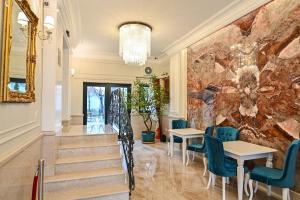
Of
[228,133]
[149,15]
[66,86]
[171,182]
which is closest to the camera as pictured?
[171,182]

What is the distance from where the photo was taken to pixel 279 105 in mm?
3277

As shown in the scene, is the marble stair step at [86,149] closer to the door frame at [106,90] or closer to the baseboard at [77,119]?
the baseboard at [77,119]

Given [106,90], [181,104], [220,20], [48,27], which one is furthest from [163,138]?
[48,27]

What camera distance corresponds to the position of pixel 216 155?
3137 mm

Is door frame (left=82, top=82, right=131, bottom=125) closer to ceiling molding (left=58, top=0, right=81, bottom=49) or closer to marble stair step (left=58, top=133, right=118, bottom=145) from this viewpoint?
ceiling molding (left=58, top=0, right=81, bottom=49)

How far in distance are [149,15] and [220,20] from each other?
62.6 inches

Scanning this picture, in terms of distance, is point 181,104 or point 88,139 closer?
point 88,139

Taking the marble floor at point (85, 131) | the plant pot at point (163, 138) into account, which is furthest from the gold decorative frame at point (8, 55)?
the plant pot at point (163, 138)

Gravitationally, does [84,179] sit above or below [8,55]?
below

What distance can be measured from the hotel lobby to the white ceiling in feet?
0.08

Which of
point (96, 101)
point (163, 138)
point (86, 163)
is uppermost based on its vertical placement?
point (96, 101)

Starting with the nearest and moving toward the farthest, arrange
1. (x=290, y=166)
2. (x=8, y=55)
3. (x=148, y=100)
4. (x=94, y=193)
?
(x=8, y=55) < (x=290, y=166) < (x=94, y=193) < (x=148, y=100)

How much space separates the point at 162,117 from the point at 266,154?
5.11 metres

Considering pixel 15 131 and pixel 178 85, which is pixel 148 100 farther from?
pixel 15 131
